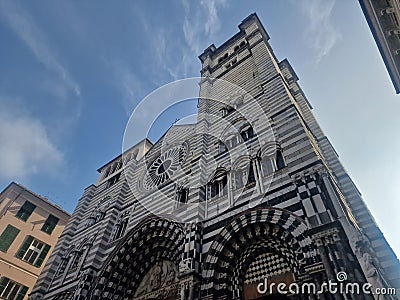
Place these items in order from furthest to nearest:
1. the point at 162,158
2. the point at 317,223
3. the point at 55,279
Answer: the point at 162,158 < the point at 55,279 < the point at 317,223

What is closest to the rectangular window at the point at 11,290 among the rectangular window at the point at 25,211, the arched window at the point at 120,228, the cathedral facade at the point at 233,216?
the rectangular window at the point at 25,211

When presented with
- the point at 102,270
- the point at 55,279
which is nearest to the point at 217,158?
the point at 102,270

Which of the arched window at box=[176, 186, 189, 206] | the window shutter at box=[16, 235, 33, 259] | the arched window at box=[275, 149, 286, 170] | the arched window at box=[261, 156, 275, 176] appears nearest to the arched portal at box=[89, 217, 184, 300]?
the arched window at box=[176, 186, 189, 206]

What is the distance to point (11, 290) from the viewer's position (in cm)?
1866

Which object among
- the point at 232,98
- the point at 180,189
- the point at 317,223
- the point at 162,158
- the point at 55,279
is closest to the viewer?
the point at 317,223

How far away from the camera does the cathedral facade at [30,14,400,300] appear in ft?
24.1

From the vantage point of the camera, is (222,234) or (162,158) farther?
(162,158)

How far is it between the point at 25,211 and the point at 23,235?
2.12 metres

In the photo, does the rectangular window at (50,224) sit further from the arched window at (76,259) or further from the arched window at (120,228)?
the arched window at (120,228)

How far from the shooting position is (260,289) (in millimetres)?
7883

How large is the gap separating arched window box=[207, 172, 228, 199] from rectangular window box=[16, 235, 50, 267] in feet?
→ 54.7

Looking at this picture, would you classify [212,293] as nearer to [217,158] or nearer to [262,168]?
[262,168]

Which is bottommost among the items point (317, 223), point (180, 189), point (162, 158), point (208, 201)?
point (317, 223)

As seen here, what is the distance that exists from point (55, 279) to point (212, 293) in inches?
440
